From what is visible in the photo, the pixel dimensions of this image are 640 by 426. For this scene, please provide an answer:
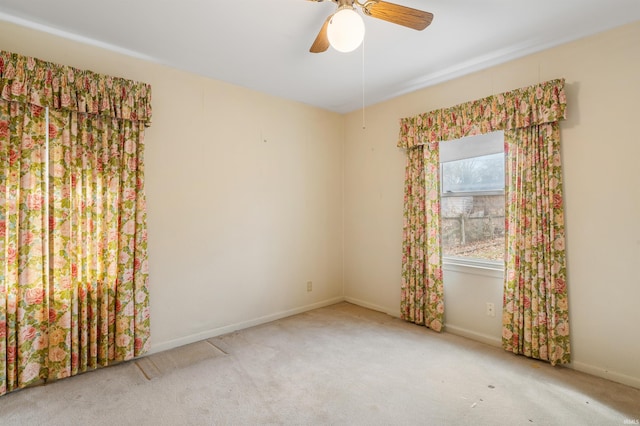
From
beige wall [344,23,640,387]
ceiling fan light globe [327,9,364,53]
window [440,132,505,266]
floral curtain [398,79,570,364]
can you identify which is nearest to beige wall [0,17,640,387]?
beige wall [344,23,640,387]

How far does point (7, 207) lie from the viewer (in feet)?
7.00

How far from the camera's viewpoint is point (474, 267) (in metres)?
3.09

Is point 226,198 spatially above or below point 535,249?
above

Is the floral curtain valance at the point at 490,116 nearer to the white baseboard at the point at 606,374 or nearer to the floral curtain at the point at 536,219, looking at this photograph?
the floral curtain at the point at 536,219

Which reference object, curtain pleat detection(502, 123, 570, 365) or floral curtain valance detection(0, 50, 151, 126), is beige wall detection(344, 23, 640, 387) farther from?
floral curtain valance detection(0, 50, 151, 126)

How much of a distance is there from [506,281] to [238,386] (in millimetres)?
2364

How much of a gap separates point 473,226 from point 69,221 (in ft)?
11.5

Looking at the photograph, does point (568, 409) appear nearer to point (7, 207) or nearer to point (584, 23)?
point (584, 23)

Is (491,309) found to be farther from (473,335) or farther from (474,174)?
(474,174)

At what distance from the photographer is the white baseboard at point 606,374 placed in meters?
2.21

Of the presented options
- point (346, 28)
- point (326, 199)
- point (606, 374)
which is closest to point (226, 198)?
point (326, 199)

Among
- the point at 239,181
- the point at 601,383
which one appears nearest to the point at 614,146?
the point at 601,383

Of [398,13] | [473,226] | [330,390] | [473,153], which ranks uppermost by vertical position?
[398,13]

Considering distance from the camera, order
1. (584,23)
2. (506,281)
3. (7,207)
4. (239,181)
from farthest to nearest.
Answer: (239,181), (506,281), (584,23), (7,207)
